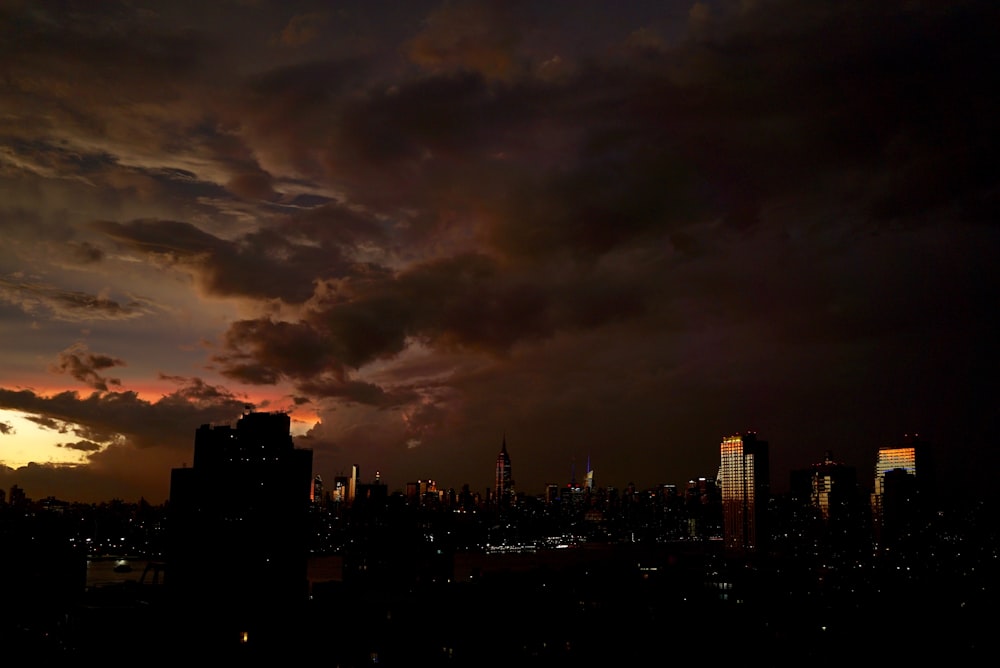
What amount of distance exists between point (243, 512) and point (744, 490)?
369 ft

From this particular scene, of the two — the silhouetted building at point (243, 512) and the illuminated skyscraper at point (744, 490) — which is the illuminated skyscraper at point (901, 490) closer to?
the illuminated skyscraper at point (744, 490)

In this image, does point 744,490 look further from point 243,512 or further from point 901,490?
point 243,512

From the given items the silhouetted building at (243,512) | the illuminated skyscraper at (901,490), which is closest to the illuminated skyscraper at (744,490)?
the illuminated skyscraper at (901,490)

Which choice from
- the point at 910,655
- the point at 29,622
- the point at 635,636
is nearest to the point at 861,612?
the point at 910,655

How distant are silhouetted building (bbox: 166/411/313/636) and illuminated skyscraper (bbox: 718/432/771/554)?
10403cm

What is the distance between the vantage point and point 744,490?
5438 inches

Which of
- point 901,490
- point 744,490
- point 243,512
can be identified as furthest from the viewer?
point 744,490

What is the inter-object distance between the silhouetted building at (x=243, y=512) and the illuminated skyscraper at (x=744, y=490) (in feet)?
341

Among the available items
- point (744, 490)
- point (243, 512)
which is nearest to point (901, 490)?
point (744, 490)

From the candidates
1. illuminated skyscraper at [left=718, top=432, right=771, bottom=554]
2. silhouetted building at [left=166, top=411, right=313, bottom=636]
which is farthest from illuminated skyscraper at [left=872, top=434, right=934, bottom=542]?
silhouetted building at [left=166, top=411, right=313, bottom=636]

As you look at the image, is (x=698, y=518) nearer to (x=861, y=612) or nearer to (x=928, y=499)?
(x=928, y=499)

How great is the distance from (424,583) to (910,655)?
2744 centimetres

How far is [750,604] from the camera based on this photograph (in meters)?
42.7

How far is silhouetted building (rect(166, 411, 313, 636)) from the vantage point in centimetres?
3659
